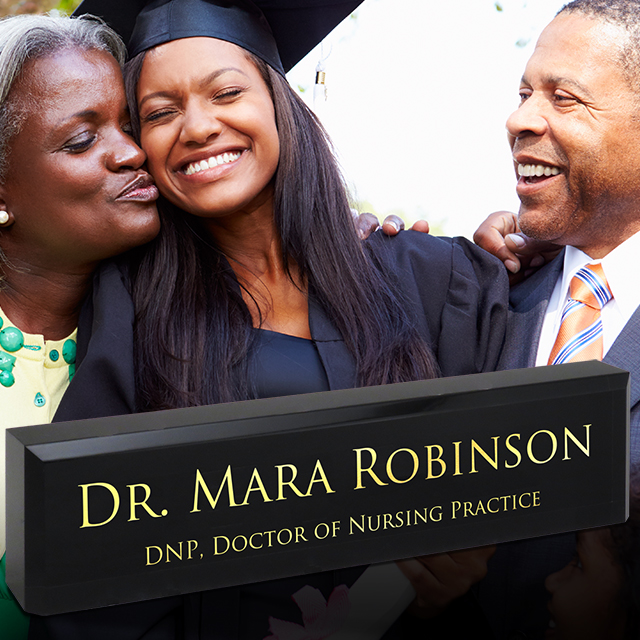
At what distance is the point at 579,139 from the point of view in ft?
4.84

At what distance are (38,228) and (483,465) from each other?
92 centimetres

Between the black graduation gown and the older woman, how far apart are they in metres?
0.08

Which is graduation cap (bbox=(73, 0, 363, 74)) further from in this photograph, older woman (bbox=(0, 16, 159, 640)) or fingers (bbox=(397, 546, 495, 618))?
fingers (bbox=(397, 546, 495, 618))

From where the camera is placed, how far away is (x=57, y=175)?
4.47 feet

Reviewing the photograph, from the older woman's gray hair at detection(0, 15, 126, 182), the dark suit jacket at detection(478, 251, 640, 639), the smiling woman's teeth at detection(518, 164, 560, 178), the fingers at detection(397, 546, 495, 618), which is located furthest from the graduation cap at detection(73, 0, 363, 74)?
the fingers at detection(397, 546, 495, 618)

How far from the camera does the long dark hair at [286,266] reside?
1.45 meters

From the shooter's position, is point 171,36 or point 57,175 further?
point 171,36

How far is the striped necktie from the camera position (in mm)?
1465

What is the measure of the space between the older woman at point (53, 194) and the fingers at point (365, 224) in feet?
1.74

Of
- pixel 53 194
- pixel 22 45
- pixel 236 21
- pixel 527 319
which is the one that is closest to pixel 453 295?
pixel 527 319

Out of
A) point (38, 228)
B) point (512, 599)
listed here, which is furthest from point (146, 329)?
point (512, 599)

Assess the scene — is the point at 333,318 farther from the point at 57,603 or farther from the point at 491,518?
the point at 57,603

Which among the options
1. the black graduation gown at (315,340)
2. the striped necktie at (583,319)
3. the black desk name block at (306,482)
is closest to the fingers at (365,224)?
the black graduation gown at (315,340)

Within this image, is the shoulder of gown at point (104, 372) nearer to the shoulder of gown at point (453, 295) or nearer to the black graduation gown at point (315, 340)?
the black graduation gown at point (315, 340)
